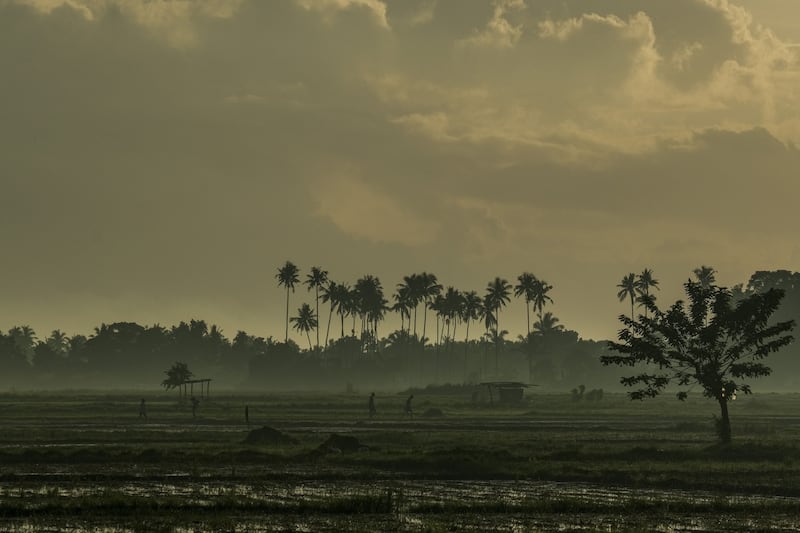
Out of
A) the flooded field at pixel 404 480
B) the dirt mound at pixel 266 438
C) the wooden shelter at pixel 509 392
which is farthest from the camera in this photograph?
the wooden shelter at pixel 509 392

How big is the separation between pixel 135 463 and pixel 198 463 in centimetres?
284

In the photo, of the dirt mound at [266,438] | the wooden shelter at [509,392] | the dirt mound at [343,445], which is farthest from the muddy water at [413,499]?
the wooden shelter at [509,392]

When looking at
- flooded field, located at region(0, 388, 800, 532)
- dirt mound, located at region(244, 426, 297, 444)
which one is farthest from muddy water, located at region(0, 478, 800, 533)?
dirt mound, located at region(244, 426, 297, 444)

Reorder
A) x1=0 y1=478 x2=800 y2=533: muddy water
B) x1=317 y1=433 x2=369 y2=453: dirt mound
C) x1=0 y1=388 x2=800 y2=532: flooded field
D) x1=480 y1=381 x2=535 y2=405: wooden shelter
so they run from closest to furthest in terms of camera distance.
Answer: x1=0 y1=478 x2=800 y2=533: muddy water → x1=0 y1=388 x2=800 y2=532: flooded field → x1=317 y1=433 x2=369 y2=453: dirt mound → x1=480 y1=381 x2=535 y2=405: wooden shelter

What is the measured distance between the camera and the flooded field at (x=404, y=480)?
106 feet

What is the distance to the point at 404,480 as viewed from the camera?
4397 cm

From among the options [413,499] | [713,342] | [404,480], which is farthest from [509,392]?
[413,499]

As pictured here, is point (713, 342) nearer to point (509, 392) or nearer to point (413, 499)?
point (413, 499)

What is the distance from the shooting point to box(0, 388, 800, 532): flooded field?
3222 cm

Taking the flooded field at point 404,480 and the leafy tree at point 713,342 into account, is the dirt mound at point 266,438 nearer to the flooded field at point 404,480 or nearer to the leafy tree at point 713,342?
the flooded field at point 404,480

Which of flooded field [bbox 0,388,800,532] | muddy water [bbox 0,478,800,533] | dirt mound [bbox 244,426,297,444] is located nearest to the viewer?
muddy water [bbox 0,478,800,533]

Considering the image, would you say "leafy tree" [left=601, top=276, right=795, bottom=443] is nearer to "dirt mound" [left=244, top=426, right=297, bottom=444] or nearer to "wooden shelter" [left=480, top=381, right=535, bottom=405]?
"dirt mound" [left=244, top=426, right=297, bottom=444]

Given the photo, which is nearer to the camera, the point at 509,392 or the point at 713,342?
the point at 713,342

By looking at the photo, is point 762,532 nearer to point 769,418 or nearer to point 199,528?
point 199,528
